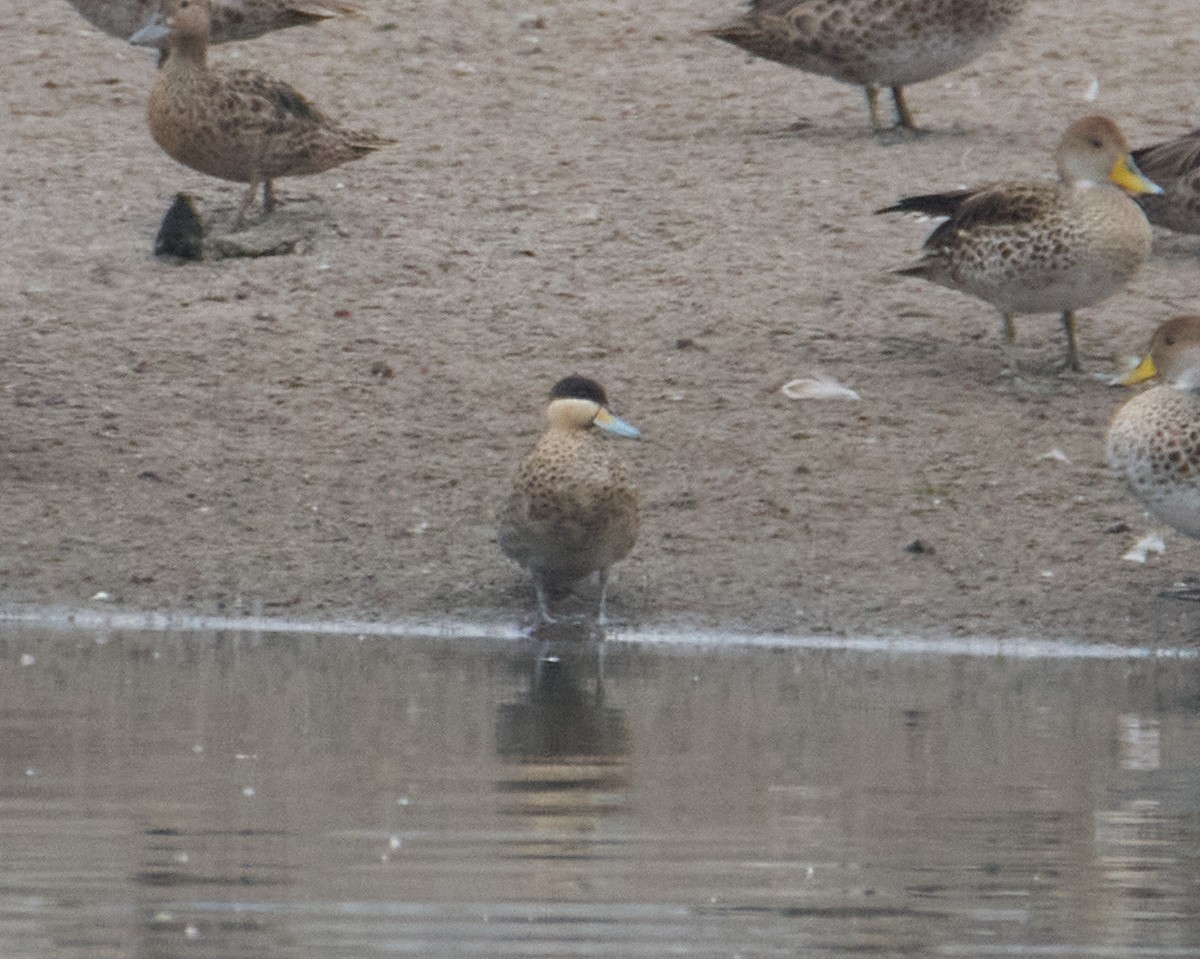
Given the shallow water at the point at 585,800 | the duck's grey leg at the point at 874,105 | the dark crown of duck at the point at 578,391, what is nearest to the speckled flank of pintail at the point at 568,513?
the dark crown of duck at the point at 578,391

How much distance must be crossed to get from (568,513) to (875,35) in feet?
16.9

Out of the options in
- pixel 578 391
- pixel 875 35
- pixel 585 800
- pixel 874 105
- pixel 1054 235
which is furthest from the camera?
pixel 874 105

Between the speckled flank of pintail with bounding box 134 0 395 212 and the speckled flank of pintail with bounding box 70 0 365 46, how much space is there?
167cm

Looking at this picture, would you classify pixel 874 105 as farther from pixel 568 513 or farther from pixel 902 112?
pixel 568 513

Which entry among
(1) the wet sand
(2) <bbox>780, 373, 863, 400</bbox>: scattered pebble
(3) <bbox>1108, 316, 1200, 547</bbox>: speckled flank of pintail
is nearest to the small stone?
(1) the wet sand

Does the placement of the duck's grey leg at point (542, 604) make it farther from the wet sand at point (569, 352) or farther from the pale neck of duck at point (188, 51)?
the pale neck of duck at point (188, 51)

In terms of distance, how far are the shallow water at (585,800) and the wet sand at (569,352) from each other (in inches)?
21.7

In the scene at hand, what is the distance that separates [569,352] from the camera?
11711 millimetres

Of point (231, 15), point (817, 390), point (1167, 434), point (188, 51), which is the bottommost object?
point (231, 15)

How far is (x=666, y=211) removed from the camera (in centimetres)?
1327

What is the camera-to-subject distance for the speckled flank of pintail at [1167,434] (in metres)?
9.56

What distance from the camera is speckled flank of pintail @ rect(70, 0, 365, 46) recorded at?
48.0 ft

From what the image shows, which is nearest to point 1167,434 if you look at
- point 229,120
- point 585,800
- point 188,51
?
point 585,800

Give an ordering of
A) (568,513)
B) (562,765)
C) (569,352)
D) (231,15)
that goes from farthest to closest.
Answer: (231,15) → (569,352) → (568,513) → (562,765)
